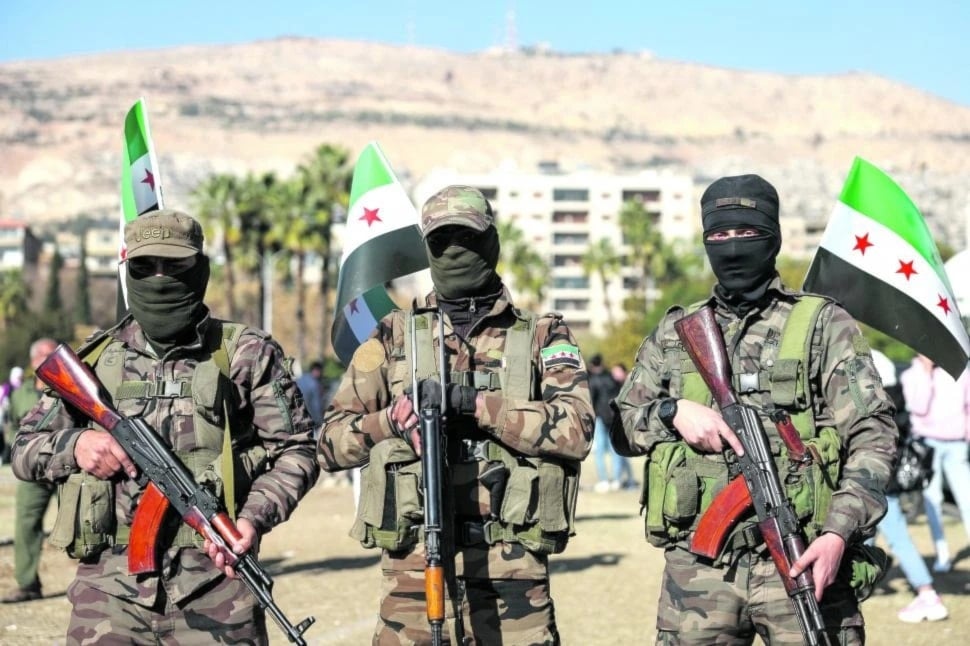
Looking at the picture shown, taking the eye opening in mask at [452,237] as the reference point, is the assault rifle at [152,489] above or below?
below

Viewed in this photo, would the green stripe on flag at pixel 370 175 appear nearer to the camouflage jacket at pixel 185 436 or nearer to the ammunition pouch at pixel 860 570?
the camouflage jacket at pixel 185 436

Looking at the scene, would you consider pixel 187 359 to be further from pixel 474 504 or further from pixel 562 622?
pixel 562 622

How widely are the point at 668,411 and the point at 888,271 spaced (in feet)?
10.8

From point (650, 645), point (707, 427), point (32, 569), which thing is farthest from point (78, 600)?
point (32, 569)

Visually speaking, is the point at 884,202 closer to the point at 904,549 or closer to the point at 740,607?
the point at 904,549

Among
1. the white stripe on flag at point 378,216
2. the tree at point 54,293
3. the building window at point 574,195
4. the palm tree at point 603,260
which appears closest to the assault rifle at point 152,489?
the white stripe on flag at point 378,216

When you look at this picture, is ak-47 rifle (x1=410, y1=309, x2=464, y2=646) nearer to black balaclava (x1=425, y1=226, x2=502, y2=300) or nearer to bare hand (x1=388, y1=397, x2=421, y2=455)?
bare hand (x1=388, y1=397, x2=421, y2=455)

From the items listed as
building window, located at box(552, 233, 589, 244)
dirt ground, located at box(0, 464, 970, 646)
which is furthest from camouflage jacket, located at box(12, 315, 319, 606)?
building window, located at box(552, 233, 589, 244)

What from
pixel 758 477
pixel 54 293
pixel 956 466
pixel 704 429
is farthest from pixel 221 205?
pixel 54 293

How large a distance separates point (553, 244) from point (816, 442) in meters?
140

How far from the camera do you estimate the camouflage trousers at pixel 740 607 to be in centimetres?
419

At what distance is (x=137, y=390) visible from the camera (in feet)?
14.9

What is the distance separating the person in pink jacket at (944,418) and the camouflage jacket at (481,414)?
20.1 ft

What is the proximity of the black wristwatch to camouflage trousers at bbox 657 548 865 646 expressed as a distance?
1.34 feet
